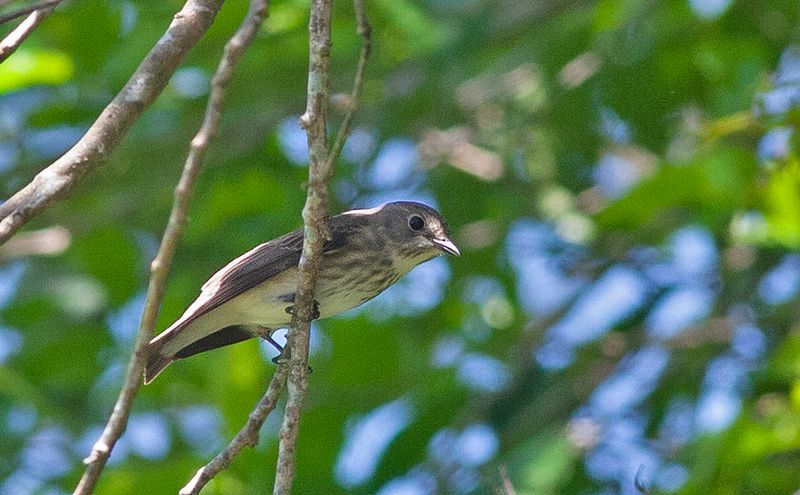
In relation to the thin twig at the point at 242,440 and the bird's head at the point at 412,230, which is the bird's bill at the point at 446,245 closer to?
the bird's head at the point at 412,230

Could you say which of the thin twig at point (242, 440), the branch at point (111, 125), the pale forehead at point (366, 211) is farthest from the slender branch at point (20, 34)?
the pale forehead at point (366, 211)

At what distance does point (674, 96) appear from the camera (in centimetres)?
726

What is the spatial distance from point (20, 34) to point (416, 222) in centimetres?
240

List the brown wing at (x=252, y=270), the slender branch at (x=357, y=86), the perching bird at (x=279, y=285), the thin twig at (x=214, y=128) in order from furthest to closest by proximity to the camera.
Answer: the perching bird at (x=279, y=285) < the brown wing at (x=252, y=270) < the slender branch at (x=357, y=86) < the thin twig at (x=214, y=128)

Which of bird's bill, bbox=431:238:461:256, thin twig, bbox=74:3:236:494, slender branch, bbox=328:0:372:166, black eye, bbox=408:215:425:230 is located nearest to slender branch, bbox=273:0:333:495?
slender branch, bbox=328:0:372:166

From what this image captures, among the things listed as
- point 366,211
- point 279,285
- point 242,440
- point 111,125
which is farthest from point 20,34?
point 366,211

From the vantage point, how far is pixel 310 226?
3.87 metres

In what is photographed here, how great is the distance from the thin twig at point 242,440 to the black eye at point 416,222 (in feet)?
6.08

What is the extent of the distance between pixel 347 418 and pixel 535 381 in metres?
1.58

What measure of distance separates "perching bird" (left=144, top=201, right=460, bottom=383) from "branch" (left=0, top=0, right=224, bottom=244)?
1454 mm

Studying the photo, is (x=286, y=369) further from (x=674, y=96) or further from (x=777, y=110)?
(x=674, y=96)

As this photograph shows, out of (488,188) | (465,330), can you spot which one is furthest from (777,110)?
(465,330)

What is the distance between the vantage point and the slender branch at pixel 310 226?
11.7ft

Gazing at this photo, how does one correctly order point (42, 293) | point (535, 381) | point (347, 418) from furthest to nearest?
1. point (42, 293)
2. point (535, 381)
3. point (347, 418)
